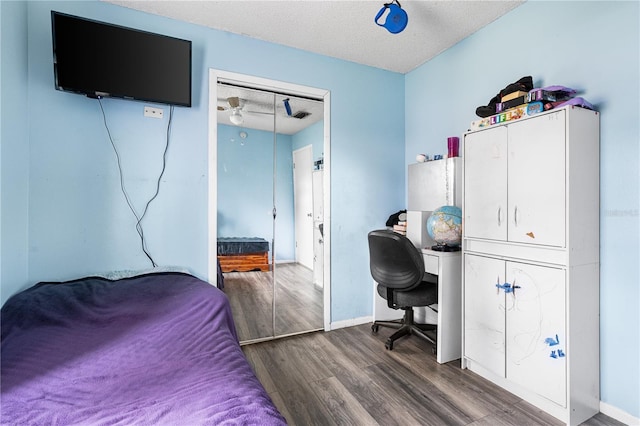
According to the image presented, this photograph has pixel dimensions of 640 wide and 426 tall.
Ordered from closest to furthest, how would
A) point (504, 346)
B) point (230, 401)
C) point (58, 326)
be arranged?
point (230, 401), point (58, 326), point (504, 346)

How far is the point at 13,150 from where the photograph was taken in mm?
1792

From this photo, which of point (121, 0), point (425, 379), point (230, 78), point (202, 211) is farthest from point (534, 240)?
point (121, 0)

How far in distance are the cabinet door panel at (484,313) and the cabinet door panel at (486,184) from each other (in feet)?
0.76

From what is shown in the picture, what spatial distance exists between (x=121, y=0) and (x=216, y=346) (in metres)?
2.51

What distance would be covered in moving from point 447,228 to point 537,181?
0.72 meters

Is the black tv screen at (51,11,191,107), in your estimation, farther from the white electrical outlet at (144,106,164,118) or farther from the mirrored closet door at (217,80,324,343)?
the mirrored closet door at (217,80,324,343)

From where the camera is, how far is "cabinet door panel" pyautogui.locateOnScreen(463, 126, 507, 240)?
203 centimetres

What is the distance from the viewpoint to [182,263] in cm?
246

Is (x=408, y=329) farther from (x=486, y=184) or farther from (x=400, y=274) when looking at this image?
(x=486, y=184)

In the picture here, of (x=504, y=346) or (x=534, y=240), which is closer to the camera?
(x=534, y=240)

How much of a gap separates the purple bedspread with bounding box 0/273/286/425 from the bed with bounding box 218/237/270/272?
59 centimetres

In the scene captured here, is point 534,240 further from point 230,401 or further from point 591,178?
point 230,401

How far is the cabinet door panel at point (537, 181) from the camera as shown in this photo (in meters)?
1.71

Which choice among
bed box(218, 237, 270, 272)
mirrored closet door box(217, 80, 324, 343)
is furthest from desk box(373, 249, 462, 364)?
bed box(218, 237, 270, 272)
